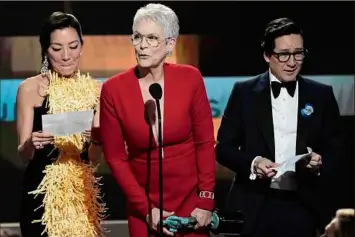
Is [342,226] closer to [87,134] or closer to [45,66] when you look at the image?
[87,134]

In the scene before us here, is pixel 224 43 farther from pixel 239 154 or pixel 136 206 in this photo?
pixel 136 206

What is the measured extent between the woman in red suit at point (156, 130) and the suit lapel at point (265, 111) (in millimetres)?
407

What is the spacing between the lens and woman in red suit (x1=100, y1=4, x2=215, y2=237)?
3074 millimetres

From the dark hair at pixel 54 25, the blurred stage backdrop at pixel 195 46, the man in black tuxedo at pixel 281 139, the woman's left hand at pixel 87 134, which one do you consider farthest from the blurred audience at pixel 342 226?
the blurred stage backdrop at pixel 195 46

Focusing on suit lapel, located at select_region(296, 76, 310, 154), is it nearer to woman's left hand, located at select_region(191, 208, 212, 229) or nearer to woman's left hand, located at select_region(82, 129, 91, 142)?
woman's left hand, located at select_region(191, 208, 212, 229)

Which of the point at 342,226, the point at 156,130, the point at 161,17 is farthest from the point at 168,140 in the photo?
the point at 342,226

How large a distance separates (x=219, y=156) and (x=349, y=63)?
2.18 meters

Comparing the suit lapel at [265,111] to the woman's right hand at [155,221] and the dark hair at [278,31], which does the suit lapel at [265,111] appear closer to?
the dark hair at [278,31]

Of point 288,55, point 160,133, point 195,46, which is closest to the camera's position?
point 160,133

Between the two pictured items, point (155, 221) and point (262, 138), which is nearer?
point (155, 221)

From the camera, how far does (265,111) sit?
3.52 m

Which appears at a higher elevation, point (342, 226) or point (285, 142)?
point (285, 142)

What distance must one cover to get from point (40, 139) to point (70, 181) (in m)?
0.26

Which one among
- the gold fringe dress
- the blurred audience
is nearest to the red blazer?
the gold fringe dress
